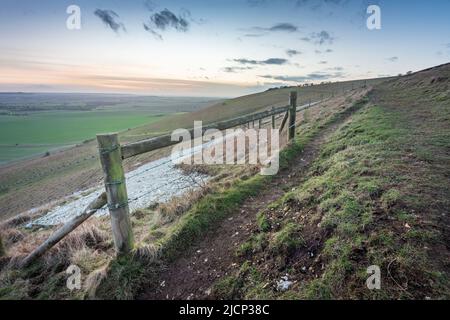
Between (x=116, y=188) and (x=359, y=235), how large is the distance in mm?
3437

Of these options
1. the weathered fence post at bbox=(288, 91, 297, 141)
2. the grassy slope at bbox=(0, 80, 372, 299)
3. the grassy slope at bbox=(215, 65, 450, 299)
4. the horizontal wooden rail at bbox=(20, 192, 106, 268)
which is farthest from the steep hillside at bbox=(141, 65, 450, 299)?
the weathered fence post at bbox=(288, 91, 297, 141)

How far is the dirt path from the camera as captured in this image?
3259 mm

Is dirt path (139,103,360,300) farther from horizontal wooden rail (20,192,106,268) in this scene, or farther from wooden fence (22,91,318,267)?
horizontal wooden rail (20,192,106,268)

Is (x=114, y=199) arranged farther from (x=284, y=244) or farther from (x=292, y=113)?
(x=292, y=113)

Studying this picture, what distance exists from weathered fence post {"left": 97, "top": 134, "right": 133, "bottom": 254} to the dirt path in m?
0.81

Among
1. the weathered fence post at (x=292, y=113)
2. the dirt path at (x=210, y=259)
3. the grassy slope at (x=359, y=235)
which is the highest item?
the weathered fence post at (x=292, y=113)

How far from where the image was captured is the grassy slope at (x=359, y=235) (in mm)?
2570

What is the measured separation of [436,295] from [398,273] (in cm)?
33

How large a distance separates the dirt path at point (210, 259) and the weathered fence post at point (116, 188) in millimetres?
808

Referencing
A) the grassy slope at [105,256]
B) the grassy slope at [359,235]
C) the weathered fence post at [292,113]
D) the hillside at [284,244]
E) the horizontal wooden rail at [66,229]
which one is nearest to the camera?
the grassy slope at [359,235]

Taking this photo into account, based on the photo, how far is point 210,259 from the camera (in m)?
3.76

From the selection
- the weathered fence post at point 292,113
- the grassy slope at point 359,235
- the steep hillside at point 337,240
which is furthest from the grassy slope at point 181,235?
the weathered fence post at point 292,113

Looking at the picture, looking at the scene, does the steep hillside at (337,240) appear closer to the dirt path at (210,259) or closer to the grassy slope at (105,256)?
the dirt path at (210,259)

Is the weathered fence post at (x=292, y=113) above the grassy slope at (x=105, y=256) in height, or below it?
above
